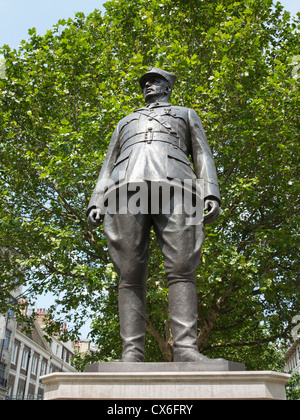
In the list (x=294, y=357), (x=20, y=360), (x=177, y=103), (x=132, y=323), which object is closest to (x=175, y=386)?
(x=132, y=323)

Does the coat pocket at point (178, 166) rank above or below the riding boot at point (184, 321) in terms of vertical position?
above

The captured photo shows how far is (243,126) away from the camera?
12.2 metres

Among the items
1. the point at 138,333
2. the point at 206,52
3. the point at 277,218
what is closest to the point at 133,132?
the point at 138,333

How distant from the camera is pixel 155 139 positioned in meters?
4.28

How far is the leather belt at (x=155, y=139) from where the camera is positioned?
4.29m

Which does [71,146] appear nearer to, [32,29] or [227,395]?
[32,29]

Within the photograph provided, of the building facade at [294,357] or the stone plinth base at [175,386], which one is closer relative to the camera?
the stone plinth base at [175,386]

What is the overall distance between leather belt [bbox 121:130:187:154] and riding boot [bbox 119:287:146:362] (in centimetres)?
142

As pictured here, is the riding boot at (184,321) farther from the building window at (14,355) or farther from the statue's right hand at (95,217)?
the building window at (14,355)

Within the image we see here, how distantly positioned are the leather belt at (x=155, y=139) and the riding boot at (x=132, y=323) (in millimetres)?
1420

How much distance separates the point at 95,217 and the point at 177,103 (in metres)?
8.38

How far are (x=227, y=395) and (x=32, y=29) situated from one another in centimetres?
1411

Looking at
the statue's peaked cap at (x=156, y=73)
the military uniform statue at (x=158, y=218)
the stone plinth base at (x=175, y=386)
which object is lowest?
the stone plinth base at (x=175, y=386)

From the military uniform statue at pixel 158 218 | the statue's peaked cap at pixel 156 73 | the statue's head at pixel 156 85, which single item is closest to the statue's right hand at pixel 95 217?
the military uniform statue at pixel 158 218
